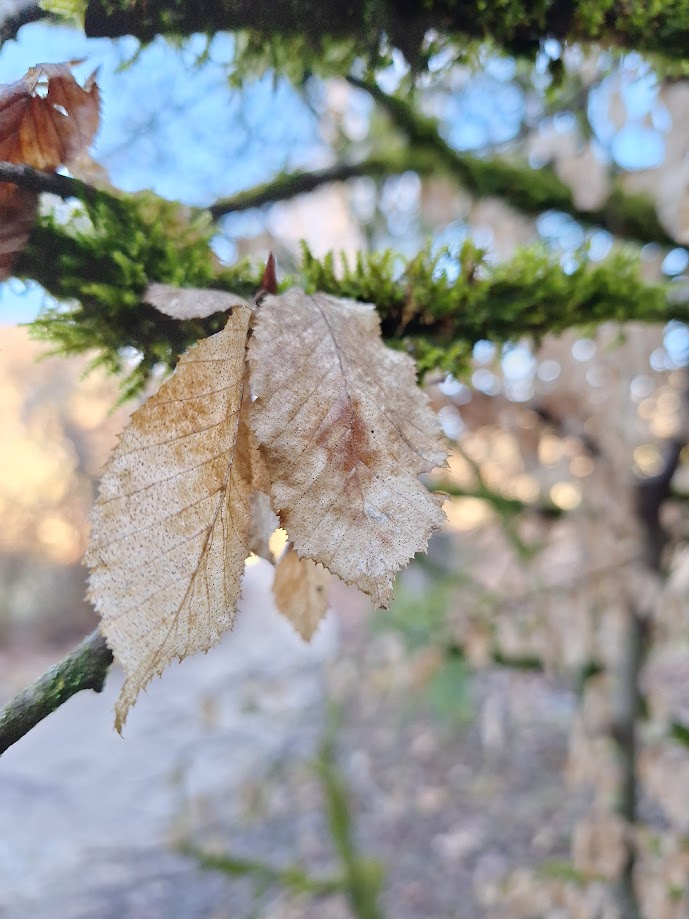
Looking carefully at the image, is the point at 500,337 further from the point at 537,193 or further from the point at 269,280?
the point at 537,193

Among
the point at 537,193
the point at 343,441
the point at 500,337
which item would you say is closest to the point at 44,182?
the point at 343,441

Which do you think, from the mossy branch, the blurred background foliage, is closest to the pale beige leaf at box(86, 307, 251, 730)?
the blurred background foliage

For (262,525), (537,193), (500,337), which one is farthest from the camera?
(537,193)

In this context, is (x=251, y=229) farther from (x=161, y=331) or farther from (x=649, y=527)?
(x=649, y=527)

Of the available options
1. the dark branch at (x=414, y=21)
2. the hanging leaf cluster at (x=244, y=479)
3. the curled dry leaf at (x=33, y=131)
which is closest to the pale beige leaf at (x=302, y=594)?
the hanging leaf cluster at (x=244, y=479)

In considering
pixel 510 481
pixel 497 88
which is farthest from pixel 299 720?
pixel 497 88

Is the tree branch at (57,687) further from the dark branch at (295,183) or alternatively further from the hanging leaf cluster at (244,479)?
the dark branch at (295,183)

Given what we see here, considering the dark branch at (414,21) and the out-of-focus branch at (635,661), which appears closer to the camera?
the dark branch at (414,21)

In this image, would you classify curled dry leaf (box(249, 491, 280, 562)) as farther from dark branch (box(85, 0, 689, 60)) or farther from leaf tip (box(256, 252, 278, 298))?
dark branch (box(85, 0, 689, 60))
